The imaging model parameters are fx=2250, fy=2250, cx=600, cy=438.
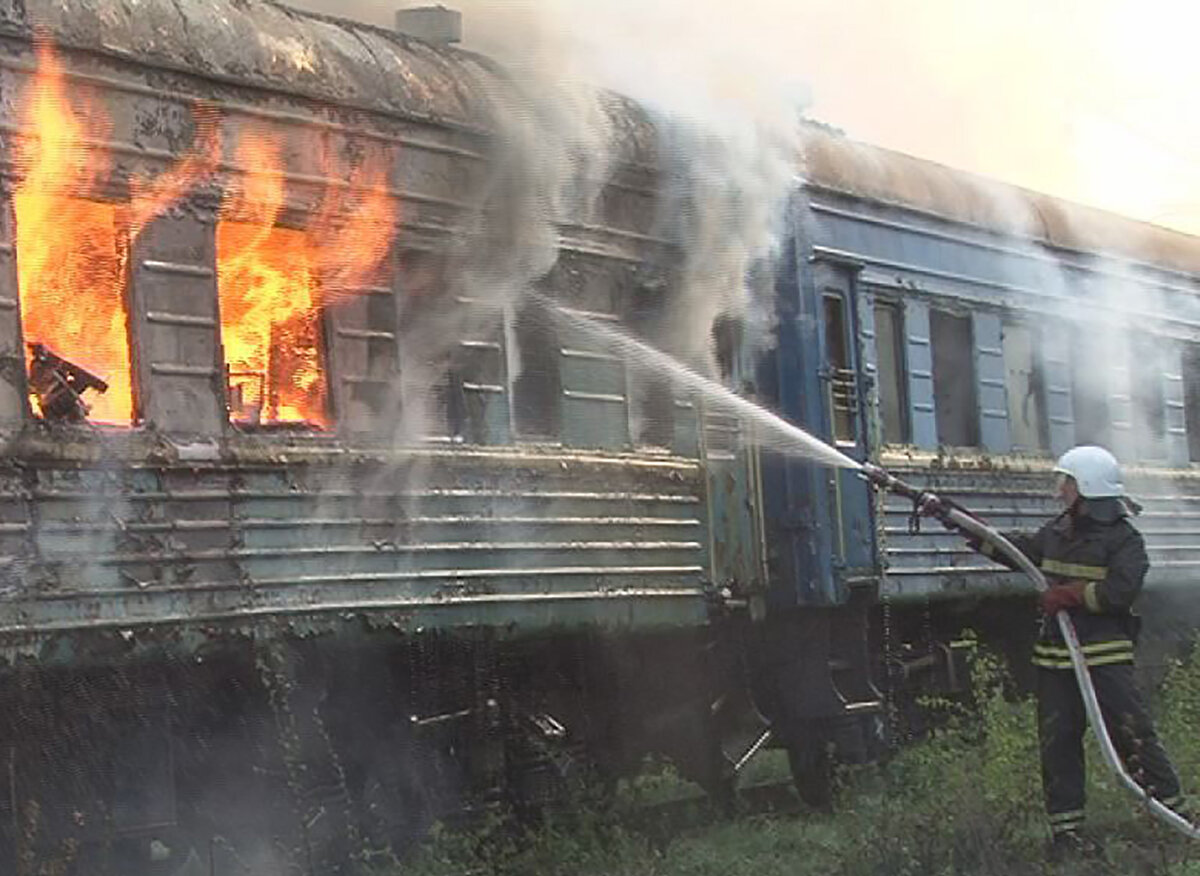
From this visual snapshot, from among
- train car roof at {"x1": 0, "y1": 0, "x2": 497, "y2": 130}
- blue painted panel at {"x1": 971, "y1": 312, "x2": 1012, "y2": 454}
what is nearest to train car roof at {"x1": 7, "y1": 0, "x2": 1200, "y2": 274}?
train car roof at {"x1": 0, "y1": 0, "x2": 497, "y2": 130}

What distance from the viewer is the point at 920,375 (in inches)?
515

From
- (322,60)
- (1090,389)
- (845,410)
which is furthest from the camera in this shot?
(1090,389)

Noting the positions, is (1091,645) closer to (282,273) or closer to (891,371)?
(282,273)

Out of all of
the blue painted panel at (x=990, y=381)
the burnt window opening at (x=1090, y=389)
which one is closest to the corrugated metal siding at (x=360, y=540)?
the blue painted panel at (x=990, y=381)

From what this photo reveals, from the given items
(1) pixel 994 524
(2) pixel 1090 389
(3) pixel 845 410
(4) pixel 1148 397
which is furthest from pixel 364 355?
(4) pixel 1148 397

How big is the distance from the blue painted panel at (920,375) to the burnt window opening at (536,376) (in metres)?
3.54

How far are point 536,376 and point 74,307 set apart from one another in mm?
2608

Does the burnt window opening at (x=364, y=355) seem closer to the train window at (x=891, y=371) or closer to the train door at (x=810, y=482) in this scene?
the train door at (x=810, y=482)

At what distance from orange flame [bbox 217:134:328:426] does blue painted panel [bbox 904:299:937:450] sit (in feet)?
16.8

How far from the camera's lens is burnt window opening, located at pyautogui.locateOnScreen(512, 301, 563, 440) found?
31.8 ft

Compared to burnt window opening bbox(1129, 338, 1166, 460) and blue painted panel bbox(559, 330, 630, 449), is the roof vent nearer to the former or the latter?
blue painted panel bbox(559, 330, 630, 449)

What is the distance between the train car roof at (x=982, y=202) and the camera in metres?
12.4

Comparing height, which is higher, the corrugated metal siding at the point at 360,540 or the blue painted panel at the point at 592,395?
the blue painted panel at the point at 592,395

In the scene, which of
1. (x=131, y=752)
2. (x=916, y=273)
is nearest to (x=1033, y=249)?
(x=916, y=273)
